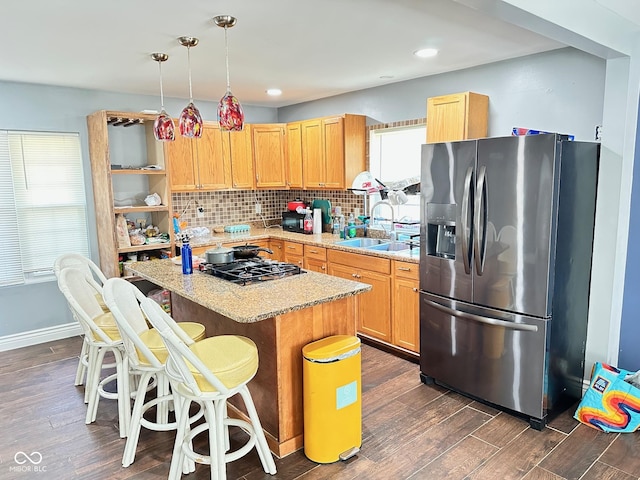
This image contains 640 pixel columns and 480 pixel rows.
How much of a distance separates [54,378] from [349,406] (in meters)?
2.53

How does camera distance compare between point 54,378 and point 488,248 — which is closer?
point 488,248

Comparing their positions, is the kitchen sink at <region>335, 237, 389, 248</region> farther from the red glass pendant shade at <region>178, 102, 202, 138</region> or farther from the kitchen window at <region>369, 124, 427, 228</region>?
the red glass pendant shade at <region>178, 102, 202, 138</region>

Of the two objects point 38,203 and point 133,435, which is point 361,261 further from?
point 38,203

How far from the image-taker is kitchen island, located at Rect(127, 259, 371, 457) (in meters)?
2.38

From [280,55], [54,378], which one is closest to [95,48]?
[280,55]

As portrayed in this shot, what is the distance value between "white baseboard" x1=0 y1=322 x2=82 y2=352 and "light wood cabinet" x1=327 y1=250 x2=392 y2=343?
275 centimetres

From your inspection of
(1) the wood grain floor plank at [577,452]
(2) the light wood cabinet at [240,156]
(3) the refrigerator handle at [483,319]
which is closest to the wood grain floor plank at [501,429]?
(1) the wood grain floor plank at [577,452]

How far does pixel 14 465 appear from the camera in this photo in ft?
8.16

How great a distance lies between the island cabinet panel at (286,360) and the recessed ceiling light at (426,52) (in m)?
1.82

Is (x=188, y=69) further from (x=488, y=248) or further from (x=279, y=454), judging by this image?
(x=279, y=454)

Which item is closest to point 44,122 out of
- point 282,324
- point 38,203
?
point 38,203

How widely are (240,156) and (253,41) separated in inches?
92.6

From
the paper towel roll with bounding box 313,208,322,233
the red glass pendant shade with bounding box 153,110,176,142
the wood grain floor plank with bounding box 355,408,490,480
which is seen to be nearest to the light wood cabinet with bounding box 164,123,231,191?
the paper towel roll with bounding box 313,208,322,233

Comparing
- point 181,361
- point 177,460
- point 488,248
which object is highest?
point 488,248
